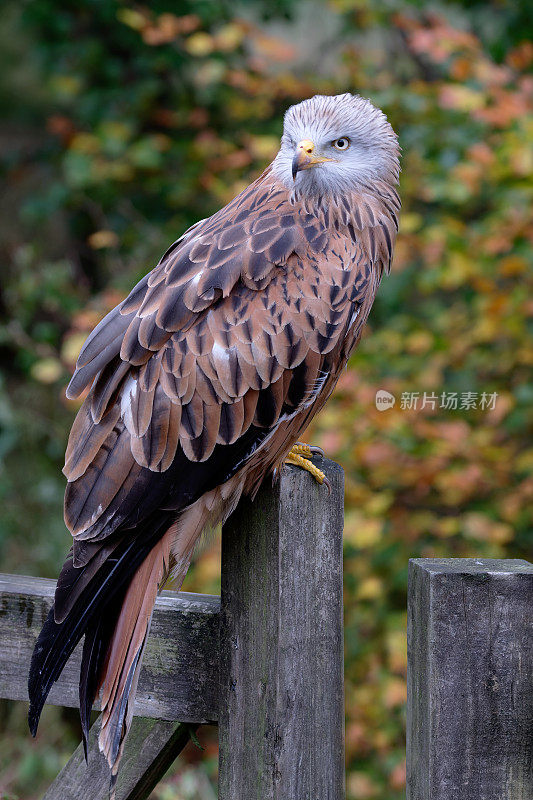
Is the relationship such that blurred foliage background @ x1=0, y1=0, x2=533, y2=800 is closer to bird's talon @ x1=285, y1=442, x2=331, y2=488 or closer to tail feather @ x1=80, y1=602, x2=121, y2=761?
tail feather @ x1=80, y1=602, x2=121, y2=761

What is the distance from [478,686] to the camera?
138cm

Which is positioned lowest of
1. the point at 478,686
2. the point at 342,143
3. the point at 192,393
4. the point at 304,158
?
the point at 478,686

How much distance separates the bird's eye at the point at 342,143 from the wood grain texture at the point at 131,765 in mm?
1497

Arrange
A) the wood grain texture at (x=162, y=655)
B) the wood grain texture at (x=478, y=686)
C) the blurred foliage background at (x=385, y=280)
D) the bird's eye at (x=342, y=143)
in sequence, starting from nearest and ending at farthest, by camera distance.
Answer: the wood grain texture at (x=478, y=686), the wood grain texture at (x=162, y=655), the bird's eye at (x=342, y=143), the blurred foliage background at (x=385, y=280)

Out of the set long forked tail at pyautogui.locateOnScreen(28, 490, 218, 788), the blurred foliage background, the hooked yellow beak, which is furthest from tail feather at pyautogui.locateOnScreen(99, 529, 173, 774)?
the blurred foliage background

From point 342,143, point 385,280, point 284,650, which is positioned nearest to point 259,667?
point 284,650

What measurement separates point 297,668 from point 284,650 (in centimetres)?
5

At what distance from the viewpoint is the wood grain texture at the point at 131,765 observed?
1.69 m

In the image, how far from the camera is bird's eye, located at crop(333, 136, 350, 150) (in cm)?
239

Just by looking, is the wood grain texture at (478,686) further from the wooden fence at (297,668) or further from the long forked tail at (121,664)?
the long forked tail at (121,664)

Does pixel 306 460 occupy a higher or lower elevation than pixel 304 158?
lower

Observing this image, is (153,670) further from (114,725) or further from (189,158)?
(189,158)

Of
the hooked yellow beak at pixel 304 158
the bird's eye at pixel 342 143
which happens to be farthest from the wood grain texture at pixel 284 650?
the bird's eye at pixel 342 143

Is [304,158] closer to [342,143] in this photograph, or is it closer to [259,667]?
[342,143]
